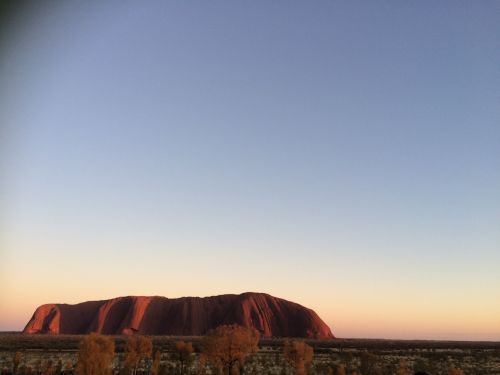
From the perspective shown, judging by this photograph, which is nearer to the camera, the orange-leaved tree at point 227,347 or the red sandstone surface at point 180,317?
the orange-leaved tree at point 227,347

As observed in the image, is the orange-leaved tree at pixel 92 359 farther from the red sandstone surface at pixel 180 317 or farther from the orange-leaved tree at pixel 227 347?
the red sandstone surface at pixel 180 317

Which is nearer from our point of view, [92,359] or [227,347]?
[92,359]

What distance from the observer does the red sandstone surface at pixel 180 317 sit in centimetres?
14900

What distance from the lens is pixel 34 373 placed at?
1709 inches

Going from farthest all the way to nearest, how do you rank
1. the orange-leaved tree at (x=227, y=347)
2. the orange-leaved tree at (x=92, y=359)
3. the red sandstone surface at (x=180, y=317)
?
the red sandstone surface at (x=180, y=317) → the orange-leaved tree at (x=227, y=347) → the orange-leaved tree at (x=92, y=359)

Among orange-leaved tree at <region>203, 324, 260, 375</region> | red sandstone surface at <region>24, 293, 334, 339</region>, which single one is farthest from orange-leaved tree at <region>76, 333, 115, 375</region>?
red sandstone surface at <region>24, 293, 334, 339</region>

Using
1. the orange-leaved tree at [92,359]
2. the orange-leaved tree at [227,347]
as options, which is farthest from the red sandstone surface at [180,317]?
the orange-leaved tree at [92,359]

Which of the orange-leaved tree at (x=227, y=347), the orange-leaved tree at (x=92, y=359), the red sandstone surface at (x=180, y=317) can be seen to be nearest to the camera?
the orange-leaved tree at (x=92, y=359)

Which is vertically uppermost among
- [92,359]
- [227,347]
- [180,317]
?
[180,317]

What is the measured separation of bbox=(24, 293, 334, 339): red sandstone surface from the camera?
149000 millimetres

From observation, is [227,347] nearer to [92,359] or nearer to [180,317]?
[92,359]

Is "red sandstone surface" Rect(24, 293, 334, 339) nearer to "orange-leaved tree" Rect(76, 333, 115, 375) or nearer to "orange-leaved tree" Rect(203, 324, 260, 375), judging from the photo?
"orange-leaved tree" Rect(203, 324, 260, 375)

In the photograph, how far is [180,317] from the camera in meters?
154

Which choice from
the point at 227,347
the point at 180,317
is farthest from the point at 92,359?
the point at 180,317
